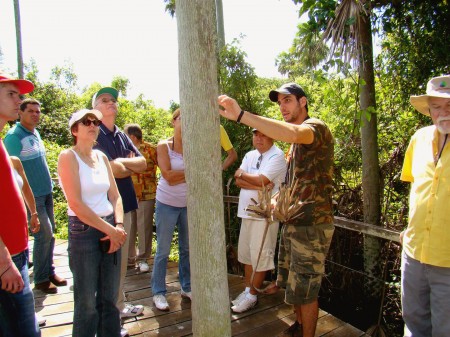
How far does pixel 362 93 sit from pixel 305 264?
1966 mm

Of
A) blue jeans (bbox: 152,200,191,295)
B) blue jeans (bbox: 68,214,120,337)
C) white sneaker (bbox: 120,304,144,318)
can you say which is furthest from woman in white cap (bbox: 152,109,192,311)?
blue jeans (bbox: 68,214,120,337)

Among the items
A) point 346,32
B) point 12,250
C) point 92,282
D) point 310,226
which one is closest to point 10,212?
point 12,250

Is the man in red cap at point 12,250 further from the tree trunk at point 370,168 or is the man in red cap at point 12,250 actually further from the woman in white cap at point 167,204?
the tree trunk at point 370,168

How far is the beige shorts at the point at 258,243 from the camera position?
3.29 m

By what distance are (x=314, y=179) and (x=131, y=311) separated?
2.04m

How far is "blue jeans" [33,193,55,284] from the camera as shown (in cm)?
360

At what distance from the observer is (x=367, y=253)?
12.3 ft

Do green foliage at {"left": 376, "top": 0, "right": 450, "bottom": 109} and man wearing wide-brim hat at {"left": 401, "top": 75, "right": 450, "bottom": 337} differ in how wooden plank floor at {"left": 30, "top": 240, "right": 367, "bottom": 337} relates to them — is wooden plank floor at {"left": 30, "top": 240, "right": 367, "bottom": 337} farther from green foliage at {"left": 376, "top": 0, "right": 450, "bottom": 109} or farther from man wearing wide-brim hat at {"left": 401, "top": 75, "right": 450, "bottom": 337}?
green foliage at {"left": 376, "top": 0, "right": 450, "bottom": 109}

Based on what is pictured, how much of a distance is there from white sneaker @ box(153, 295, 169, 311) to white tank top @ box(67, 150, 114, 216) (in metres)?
1.25

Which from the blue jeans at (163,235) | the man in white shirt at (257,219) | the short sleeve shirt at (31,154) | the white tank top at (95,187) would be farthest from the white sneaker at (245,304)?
the short sleeve shirt at (31,154)

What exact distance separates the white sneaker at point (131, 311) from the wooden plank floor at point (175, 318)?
0.05m

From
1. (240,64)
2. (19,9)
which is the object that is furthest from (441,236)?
(19,9)

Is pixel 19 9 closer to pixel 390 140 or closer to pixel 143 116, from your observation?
pixel 143 116

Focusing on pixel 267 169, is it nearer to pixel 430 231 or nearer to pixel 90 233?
pixel 430 231
